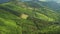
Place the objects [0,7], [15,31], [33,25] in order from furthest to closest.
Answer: [0,7] < [33,25] < [15,31]

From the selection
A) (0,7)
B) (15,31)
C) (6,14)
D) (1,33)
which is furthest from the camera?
(0,7)

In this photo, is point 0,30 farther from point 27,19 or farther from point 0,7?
point 0,7

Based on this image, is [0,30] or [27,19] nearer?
[0,30]

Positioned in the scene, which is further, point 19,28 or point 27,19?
point 27,19

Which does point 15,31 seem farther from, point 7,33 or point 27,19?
point 27,19

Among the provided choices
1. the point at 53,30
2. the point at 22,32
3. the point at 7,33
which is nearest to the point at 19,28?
the point at 22,32

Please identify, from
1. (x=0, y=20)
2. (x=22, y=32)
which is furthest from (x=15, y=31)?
(x=0, y=20)

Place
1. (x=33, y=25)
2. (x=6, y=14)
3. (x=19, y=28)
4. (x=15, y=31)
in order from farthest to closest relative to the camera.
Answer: (x=6, y=14)
(x=33, y=25)
(x=19, y=28)
(x=15, y=31)

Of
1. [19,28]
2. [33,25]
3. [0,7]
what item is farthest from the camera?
[0,7]

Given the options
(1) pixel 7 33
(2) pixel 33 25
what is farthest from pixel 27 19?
(1) pixel 7 33
